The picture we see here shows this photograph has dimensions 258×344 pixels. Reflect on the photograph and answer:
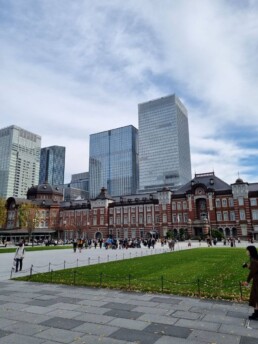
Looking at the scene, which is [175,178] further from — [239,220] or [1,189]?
[1,189]

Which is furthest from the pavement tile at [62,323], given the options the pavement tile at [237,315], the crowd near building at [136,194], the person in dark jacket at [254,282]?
the crowd near building at [136,194]

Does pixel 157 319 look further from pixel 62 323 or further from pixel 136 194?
pixel 136 194

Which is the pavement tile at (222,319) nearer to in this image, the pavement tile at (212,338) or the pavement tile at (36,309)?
the pavement tile at (212,338)

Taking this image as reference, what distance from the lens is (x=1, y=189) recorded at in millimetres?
174750

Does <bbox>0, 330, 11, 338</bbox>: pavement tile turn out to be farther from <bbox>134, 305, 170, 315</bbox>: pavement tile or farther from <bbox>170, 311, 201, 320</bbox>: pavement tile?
<bbox>170, 311, 201, 320</bbox>: pavement tile

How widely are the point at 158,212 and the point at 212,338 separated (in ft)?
246

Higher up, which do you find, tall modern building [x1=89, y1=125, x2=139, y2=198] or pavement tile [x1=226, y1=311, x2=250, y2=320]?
tall modern building [x1=89, y1=125, x2=139, y2=198]

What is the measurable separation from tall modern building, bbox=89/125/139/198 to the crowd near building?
60 centimetres

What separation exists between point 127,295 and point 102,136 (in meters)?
171

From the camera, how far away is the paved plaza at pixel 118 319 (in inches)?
250

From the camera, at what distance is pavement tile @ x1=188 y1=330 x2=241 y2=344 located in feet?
20.0

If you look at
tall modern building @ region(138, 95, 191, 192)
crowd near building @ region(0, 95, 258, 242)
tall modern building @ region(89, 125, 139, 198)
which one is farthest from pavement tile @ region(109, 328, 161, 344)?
tall modern building @ region(89, 125, 139, 198)

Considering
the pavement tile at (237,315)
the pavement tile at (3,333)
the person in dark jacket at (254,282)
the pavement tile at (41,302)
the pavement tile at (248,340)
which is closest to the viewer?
the pavement tile at (248,340)

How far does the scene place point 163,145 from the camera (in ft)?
477
